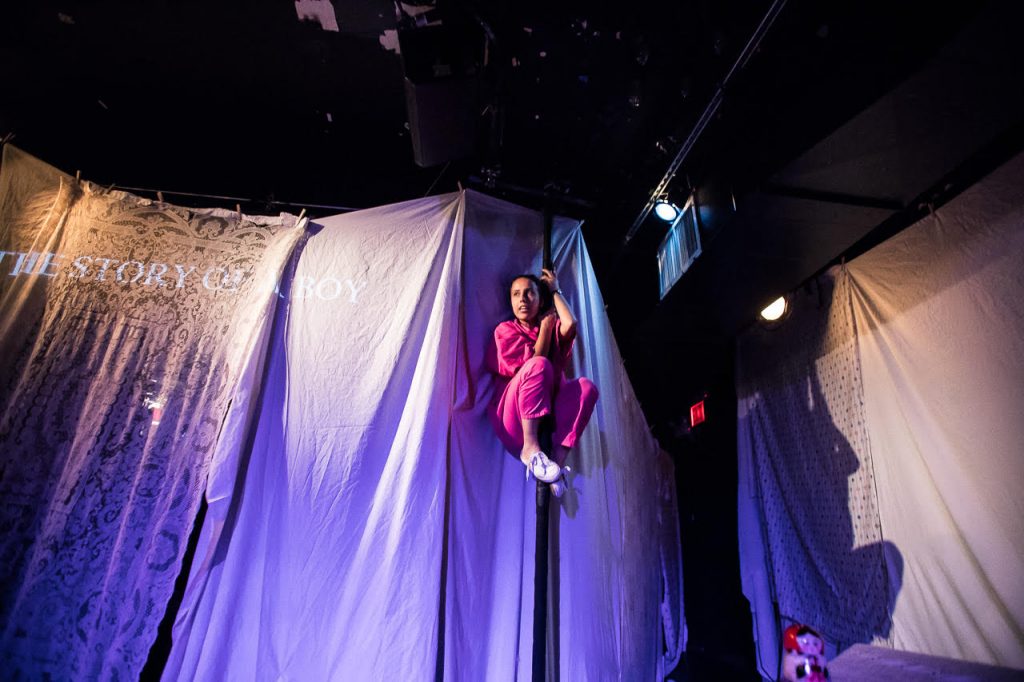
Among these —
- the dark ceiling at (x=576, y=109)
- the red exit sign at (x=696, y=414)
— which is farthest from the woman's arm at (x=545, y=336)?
the red exit sign at (x=696, y=414)

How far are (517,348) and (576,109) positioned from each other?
1.44 meters

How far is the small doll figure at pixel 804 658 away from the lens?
1361mm

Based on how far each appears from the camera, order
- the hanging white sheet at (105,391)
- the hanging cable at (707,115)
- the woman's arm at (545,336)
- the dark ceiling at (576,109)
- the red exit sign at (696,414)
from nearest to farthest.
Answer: the dark ceiling at (576,109) < the hanging white sheet at (105,391) < the hanging cable at (707,115) < the woman's arm at (545,336) < the red exit sign at (696,414)

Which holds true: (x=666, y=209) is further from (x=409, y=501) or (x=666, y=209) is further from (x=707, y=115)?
(x=409, y=501)

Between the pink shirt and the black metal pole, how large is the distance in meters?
0.39

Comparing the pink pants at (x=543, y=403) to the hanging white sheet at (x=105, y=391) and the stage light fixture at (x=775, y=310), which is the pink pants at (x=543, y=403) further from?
the stage light fixture at (x=775, y=310)

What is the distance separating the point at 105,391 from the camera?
228 centimetres

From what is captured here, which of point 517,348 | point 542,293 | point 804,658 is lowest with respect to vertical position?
point 804,658

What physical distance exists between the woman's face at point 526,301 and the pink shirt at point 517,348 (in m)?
0.06

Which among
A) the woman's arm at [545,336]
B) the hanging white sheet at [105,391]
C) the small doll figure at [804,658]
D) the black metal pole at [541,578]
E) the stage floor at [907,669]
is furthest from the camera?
the woman's arm at [545,336]

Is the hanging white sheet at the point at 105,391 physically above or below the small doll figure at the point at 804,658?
above

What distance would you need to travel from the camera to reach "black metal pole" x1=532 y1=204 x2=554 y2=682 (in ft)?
5.62

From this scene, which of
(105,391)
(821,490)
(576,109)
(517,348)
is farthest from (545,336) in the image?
(105,391)

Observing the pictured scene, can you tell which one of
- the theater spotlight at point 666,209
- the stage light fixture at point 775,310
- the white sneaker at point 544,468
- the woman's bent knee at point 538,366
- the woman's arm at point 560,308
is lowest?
the white sneaker at point 544,468
